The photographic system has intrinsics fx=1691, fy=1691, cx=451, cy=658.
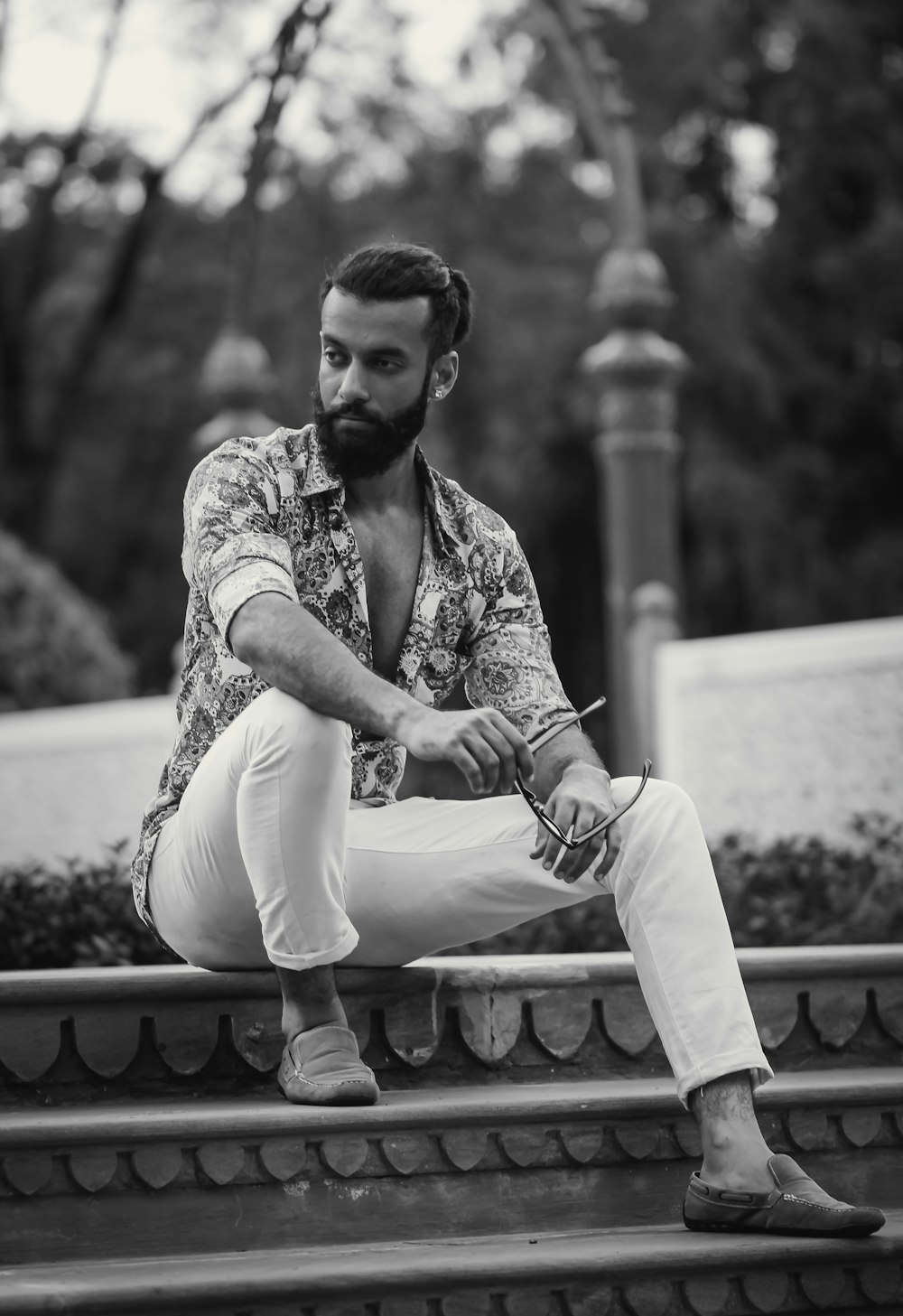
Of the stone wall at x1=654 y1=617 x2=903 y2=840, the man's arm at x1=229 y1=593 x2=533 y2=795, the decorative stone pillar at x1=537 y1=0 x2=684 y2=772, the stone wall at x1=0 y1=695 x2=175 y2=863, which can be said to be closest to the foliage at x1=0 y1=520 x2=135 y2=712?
the stone wall at x1=0 y1=695 x2=175 y2=863

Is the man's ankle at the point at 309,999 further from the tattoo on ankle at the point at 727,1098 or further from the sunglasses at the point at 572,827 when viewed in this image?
the tattoo on ankle at the point at 727,1098

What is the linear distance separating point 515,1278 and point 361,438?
5.01 feet

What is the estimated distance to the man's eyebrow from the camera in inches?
126

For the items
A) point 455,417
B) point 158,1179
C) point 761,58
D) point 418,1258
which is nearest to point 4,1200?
point 158,1179

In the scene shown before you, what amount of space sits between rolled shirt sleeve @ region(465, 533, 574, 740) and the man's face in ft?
1.22

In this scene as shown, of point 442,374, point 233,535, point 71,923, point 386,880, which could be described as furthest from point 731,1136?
point 71,923

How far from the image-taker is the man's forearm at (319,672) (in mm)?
2746

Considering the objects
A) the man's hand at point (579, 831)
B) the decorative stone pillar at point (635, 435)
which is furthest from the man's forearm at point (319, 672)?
the decorative stone pillar at point (635, 435)

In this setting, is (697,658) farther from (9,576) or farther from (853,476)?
(853,476)

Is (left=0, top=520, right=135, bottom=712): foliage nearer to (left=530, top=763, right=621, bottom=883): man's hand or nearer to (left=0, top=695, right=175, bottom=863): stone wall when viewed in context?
(left=0, top=695, right=175, bottom=863): stone wall

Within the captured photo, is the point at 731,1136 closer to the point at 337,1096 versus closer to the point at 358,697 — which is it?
the point at 337,1096

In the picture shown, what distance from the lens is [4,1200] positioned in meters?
2.71

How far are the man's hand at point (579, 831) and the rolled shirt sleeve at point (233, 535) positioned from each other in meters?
0.59

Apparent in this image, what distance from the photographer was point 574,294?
16.7m
